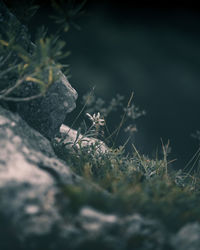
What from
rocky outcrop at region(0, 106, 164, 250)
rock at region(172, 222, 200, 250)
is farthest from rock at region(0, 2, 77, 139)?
rock at region(172, 222, 200, 250)

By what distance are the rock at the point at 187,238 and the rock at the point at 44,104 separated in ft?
Answer: 4.91

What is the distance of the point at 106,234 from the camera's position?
109cm

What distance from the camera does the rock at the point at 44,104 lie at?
2066 millimetres

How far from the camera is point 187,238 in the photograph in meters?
1.16

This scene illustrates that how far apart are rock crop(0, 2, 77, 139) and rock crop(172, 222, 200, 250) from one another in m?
1.50

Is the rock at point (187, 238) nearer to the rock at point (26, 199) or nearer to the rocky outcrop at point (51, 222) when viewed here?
the rocky outcrop at point (51, 222)

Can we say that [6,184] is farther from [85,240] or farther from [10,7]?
[10,7]

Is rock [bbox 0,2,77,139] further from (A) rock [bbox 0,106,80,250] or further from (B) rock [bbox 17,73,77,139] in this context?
(A) rock [bbox 0,106,80,250]

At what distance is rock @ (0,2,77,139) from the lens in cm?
207

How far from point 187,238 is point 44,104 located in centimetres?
167

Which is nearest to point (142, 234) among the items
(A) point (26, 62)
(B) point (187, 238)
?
(B) point (187, 238)

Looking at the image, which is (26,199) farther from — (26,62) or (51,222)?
(26,62)

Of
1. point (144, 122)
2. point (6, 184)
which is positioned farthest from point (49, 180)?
point (144, 122)

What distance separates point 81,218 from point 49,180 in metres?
0.28
